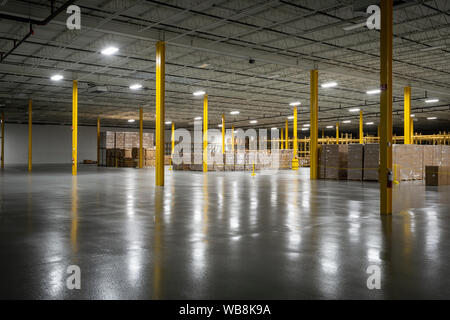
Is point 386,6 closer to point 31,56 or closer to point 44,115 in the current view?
point 31,56

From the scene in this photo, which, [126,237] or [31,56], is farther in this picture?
[31,56]

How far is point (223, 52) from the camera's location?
607 inches

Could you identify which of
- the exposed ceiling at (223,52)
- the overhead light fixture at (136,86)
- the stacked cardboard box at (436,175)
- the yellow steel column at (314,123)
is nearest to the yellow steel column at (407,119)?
the exposed ceiling at (223,52)

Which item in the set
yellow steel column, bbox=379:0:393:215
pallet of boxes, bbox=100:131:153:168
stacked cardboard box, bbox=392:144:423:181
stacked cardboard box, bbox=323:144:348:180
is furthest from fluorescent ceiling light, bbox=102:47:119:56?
pallet of boxes, bbox=100:131:153:168

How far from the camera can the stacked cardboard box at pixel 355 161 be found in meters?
16.2

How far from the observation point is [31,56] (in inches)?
661

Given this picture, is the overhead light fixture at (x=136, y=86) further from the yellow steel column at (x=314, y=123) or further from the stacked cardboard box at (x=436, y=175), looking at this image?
the stacked cardboard box at (x=436, y=175)

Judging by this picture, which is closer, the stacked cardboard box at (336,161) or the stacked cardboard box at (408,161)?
the stacked cardboard box at (408,161)

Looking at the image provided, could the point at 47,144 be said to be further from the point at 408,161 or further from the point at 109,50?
the point at 408,161

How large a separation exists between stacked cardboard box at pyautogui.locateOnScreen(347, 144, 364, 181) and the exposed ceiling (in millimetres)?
4080

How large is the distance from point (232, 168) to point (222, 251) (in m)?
22.4

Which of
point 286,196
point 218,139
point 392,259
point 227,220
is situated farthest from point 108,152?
point 392,259

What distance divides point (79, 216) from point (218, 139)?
42.5 meters

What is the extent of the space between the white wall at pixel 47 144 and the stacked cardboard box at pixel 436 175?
127 ft
